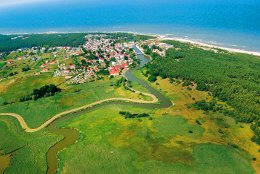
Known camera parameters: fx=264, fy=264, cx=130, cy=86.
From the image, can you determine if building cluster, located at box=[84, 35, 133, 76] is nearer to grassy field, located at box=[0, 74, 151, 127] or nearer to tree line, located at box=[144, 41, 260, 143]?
tree line, located at box=[144, 41, 260, 143]

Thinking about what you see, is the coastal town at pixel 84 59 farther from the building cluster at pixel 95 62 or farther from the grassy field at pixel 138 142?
the grassy field at pixel 138 142

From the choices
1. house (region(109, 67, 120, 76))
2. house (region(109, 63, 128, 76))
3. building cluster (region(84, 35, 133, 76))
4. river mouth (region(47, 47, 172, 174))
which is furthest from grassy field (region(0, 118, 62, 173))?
building cluster (region(84, 35, 133, 76))

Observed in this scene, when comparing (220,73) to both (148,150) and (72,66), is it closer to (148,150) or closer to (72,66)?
(148,150)

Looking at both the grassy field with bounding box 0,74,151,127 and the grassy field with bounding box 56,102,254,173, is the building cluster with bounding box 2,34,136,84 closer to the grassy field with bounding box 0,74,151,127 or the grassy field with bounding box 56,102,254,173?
the grassy field with bounding box 0,74,151,127

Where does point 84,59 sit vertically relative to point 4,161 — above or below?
above

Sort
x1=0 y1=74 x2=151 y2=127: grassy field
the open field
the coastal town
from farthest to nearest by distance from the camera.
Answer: the coastal town < x1=0 y1=74 x2=151 y2=127: grassy field < the open field

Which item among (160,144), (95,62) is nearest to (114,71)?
(95,62)

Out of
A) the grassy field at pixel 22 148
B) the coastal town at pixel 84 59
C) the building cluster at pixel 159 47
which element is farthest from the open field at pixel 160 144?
the building cluster at pixel 159 47

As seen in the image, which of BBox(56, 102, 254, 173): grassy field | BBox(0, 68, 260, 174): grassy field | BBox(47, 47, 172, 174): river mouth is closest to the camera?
BBox(56, 102, 254, 173): grassy field

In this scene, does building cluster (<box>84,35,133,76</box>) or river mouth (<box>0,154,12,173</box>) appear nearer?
river mouth (<box>0,154,12,173</box>)

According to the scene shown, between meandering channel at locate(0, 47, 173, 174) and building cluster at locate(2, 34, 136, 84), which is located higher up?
building cluster at locate(2, 34, 136, 84)

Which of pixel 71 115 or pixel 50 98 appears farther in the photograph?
pixel 50 98

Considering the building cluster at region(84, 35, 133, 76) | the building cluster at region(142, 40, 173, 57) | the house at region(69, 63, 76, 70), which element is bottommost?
the house at region(69, 63, 76, 70)
